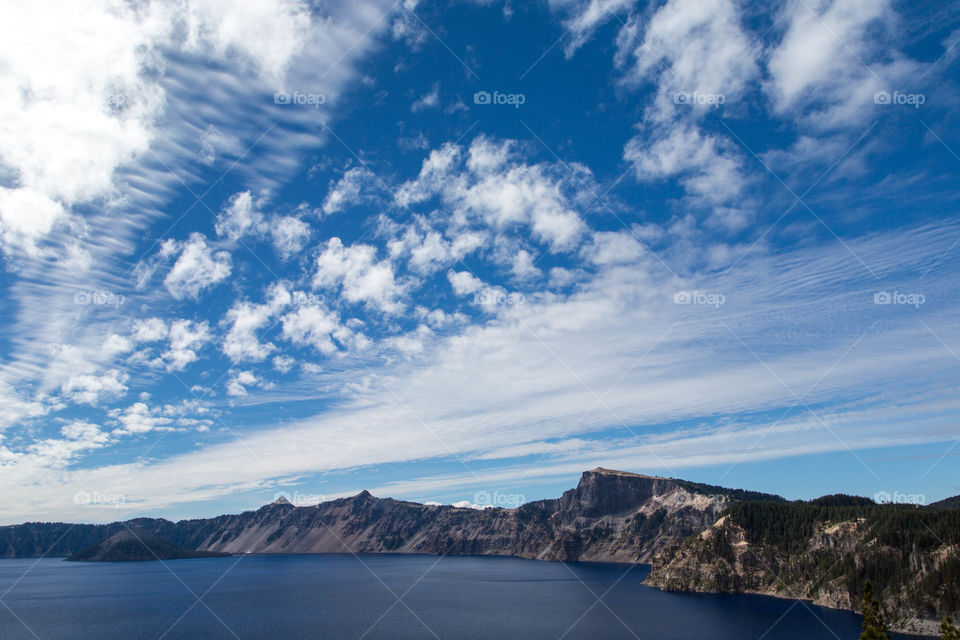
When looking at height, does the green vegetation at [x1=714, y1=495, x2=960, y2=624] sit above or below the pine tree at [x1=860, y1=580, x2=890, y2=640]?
above

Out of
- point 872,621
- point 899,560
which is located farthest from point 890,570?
point 872,621

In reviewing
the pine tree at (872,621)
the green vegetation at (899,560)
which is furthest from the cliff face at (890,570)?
the pine tree at (872,621)

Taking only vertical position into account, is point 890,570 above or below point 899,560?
below

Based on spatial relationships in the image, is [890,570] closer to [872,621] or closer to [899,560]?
[899,560]

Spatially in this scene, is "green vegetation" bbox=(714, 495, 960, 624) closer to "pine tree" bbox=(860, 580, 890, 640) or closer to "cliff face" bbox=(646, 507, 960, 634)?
"cliff face" bbox=(646, 507, 960, 634)

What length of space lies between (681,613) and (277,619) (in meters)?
130

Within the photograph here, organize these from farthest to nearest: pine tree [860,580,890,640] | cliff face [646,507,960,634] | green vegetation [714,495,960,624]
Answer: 1. green vegetation [714,495,960,624]
2. cliff face [646,507,960,634]
3. pine tree [860,580,890,640]

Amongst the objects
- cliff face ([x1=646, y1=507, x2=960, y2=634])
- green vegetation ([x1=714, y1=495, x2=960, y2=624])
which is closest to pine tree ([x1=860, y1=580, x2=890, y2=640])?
cliff face ([x1=646, y1=507, x2=960, y2=634])

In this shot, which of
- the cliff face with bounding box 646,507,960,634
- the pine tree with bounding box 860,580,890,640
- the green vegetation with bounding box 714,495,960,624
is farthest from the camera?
the green vegetation with bounding box 714,495,960,624

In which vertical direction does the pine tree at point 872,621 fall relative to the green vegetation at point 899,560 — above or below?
below

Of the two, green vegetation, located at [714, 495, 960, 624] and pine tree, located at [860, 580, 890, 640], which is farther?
green vegetation, located at [714, 495, 960, 624]

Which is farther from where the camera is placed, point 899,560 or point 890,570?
point 890,570

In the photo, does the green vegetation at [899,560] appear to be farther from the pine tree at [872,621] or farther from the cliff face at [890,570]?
the pine tree at [872,621]

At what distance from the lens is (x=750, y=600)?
197m
